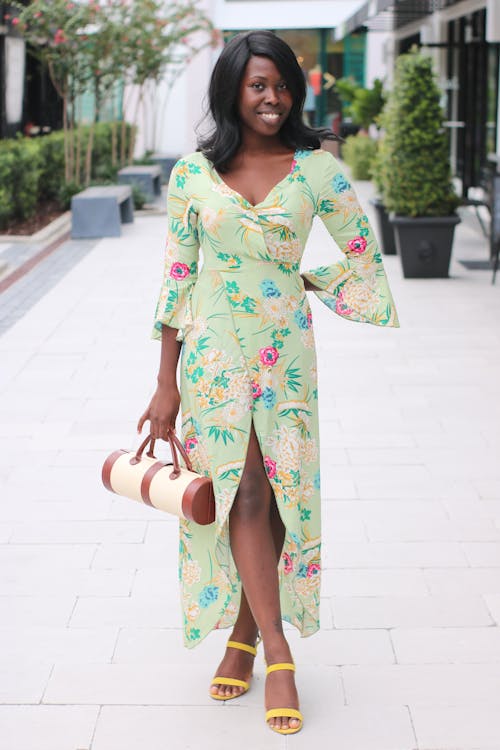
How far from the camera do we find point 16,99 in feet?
61.4

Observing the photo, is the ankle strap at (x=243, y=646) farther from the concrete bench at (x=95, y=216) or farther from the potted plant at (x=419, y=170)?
the concrete bench at (x=95, y=216)

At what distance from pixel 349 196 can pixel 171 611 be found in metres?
1.50

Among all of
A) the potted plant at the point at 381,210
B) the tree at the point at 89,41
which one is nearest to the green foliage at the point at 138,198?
the tree at the point at 89,41

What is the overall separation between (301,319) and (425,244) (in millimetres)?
7468

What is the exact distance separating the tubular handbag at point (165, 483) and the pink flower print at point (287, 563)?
292 millimetres

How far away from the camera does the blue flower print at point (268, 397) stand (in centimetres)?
290

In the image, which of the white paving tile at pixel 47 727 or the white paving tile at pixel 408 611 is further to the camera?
the white paving tile at pixel 408 611

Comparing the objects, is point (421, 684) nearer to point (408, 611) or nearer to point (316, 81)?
point (408, 611)

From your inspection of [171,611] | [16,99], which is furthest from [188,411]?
[16,99]

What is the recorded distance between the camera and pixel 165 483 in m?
2.91

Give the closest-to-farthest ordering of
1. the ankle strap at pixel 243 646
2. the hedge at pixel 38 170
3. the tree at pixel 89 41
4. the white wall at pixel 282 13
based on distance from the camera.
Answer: the ankle strap at pixel 243 646 → the hedge at pixel 38 170 → the tree at pixel 89 41 → the white wall at pixel 282 13

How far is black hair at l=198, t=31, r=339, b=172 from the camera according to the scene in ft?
9.25

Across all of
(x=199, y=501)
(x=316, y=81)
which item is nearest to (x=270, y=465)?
(x=199, y=501)

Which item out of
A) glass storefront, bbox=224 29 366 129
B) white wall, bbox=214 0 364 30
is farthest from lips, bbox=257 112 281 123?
glass storefront, bbox=224 29 366 129
